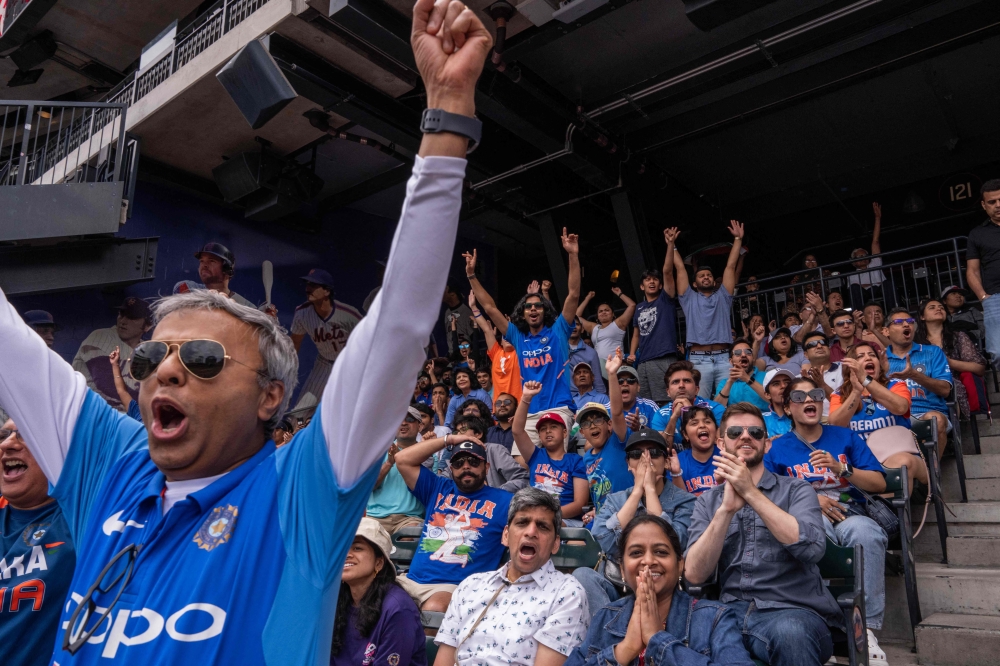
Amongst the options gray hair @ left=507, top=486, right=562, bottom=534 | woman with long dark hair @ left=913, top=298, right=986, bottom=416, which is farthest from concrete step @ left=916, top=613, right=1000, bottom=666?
woman with long dark hair @ left=913, top=298, right=986, bottom=416

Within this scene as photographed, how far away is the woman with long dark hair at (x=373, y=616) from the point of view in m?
3.71

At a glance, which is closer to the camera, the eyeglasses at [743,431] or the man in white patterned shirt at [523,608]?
the man in white patterned shirt at [523,608]

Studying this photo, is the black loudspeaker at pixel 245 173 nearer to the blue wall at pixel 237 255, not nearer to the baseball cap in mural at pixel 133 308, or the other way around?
the blue wall at pixel 237 255

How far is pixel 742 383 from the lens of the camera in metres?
7.38

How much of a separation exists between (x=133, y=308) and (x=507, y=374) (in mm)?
6352

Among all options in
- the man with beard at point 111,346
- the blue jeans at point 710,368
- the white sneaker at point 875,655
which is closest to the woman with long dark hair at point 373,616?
the white sneaker at point 875,655

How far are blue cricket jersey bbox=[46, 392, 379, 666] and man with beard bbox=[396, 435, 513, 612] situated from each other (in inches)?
132

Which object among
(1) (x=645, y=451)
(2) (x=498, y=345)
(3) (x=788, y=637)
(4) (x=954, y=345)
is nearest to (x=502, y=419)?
(2) (x=498, y=345)

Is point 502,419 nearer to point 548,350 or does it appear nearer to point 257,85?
point 548,350

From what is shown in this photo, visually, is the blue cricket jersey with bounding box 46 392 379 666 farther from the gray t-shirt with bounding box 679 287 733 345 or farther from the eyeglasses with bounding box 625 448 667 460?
the gray t-shirt with bounding box 679 287 733 345

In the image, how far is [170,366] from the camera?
1385mm

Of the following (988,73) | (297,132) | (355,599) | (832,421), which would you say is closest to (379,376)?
(355,599)

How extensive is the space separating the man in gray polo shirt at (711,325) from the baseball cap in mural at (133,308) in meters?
7.90

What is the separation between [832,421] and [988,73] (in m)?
8.20
